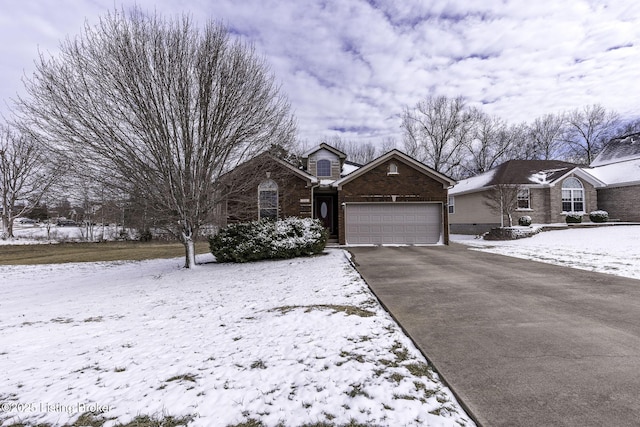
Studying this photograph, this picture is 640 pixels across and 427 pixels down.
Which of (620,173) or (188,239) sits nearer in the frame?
(188,239)

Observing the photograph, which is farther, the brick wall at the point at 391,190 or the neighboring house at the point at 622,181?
the neighboring house at the point at 622,181

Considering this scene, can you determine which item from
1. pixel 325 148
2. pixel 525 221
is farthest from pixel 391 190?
pixel 525 221

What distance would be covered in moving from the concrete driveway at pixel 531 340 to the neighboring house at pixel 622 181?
18.0 m

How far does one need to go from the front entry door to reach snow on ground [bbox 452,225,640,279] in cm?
764

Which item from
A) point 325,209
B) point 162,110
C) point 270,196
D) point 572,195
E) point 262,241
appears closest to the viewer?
point 162,110

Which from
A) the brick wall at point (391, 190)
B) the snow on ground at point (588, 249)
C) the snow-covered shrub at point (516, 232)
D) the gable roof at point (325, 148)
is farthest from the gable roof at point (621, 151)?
the gable roof at point (325, 148)

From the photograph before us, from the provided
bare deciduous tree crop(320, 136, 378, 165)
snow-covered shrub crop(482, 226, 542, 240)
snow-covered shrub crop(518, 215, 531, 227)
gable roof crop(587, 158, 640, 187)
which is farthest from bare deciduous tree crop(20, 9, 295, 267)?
bare deciduous tree crop(320, 136, 378, 165)

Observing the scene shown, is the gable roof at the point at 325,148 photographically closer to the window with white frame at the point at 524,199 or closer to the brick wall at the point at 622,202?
the window with white frame at the point at 524,199

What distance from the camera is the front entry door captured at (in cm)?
1800

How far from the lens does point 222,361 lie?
10.9ft

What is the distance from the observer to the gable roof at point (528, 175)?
20406 millimetres

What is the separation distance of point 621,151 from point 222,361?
32.4 meters

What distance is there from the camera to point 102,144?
27.7 feet

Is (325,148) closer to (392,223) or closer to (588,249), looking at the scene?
(392,223)
